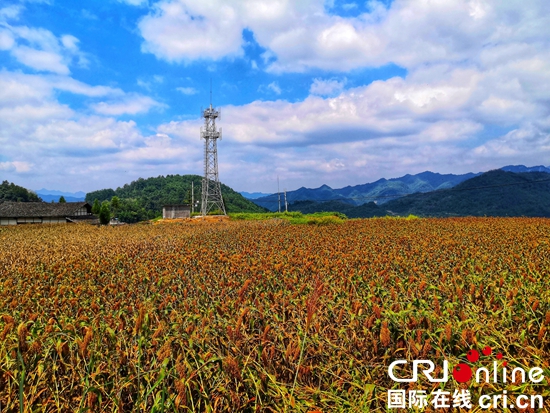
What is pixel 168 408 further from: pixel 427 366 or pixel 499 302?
pixel 499 302

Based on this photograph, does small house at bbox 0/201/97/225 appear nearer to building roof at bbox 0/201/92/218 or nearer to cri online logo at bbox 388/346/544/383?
building roof at bbox 0/201/92/218

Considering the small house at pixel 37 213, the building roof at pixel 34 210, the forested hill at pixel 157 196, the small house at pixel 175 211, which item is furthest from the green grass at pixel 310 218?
the forested hill at pixel 157 196

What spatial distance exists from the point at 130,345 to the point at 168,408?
58 cm

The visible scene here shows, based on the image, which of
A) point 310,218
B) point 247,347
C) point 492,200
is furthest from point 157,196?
point 247,347

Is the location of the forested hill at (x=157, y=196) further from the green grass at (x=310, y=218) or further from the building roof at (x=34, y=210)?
the green grass at (x=310, y=218)

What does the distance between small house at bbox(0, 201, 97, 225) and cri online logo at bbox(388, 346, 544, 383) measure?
3922cm

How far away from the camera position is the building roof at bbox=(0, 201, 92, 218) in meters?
35.8

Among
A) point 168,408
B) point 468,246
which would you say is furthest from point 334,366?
point 468,246

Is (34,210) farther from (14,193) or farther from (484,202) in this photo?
(484,202)

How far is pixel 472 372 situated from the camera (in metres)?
2.06

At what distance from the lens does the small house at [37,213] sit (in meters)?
35.7

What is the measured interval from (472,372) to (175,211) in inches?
1705

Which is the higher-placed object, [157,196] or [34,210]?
[157,196]

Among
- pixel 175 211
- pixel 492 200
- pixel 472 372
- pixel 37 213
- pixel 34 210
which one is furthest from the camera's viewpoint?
pixel 492 200
